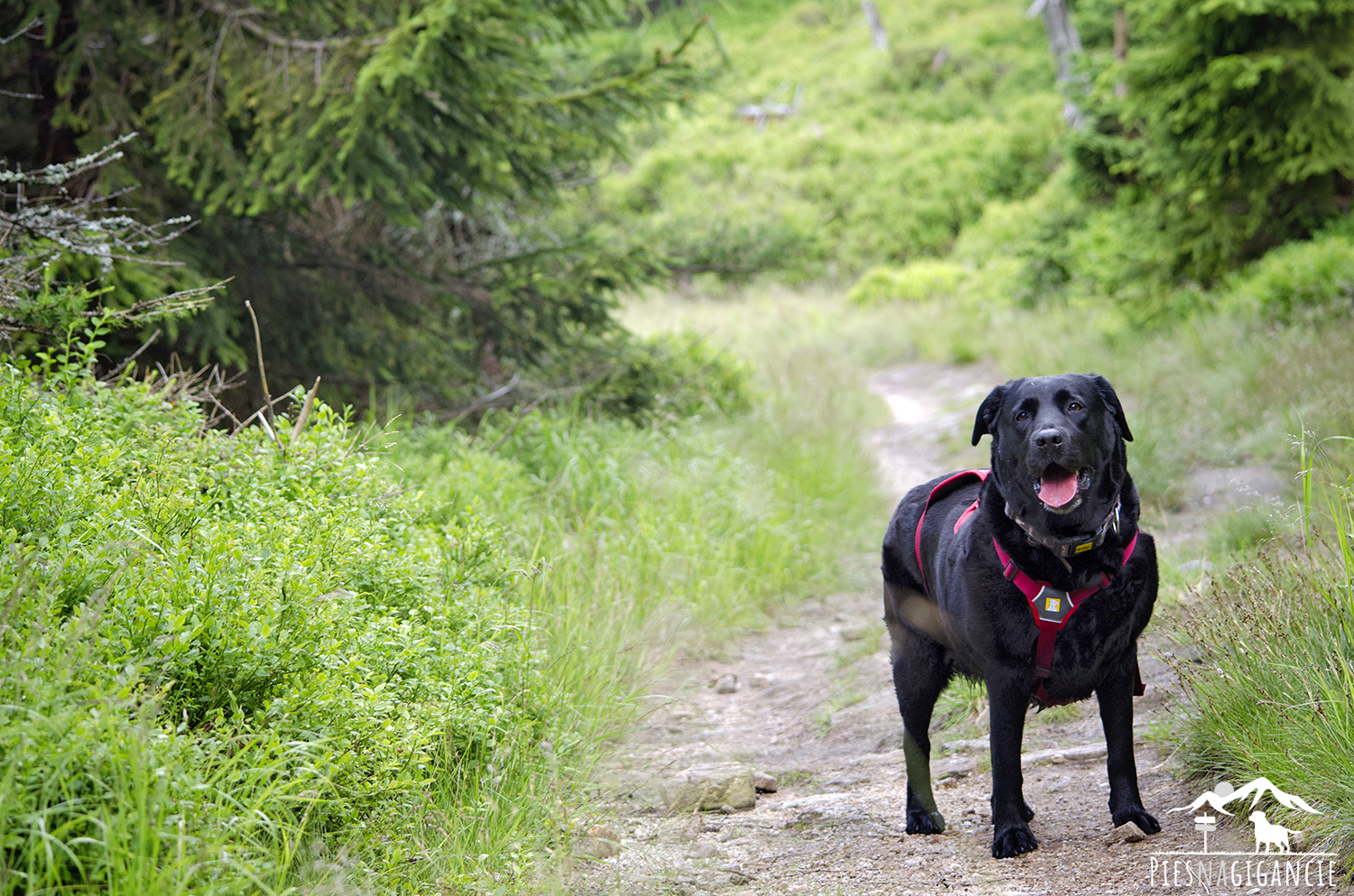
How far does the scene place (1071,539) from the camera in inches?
102

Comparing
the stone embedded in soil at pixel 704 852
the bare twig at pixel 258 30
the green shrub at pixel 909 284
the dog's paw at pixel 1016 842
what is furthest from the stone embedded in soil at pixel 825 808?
the green shrub at pixel 909 284

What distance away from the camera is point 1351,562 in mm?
2652

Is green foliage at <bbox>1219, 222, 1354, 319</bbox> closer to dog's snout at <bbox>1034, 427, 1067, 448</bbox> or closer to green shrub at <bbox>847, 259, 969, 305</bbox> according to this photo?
dog's snout at <bbox>1034, 427, 1067, 448</bbox>

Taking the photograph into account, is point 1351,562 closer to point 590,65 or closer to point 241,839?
point 241,839

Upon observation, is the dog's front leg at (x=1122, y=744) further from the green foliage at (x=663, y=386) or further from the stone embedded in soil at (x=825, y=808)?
the green foliage at (x=663, y=386)

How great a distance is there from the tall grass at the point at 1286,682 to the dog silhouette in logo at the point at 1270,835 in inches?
1.8

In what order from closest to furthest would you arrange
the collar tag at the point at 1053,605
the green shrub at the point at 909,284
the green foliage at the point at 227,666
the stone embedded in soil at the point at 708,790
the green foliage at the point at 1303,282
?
the green foliage at the point at 227,666, the collar tag at the point at 1053,605, the stone embedded in soil at the point at 708,790, the green foliage at the point at 1303,282, the green shrub at the point at 909,284

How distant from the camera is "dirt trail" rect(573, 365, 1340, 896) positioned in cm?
256

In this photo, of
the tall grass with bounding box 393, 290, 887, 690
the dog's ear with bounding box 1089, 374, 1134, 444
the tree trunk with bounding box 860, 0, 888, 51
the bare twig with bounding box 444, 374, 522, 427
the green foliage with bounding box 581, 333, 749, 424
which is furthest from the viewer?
the tree trunk with bounding box 860, 0, 888, 51

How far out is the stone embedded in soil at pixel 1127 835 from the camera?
8.54 ft

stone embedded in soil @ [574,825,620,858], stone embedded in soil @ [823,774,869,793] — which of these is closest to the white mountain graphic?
stone embedded in soil @ [823,774,869,793]

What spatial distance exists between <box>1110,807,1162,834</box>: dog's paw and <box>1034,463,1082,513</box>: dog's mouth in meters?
0.84

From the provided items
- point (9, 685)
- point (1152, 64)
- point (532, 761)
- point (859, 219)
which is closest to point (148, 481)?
point (9, 685)

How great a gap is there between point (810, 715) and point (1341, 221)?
6.66 meters
